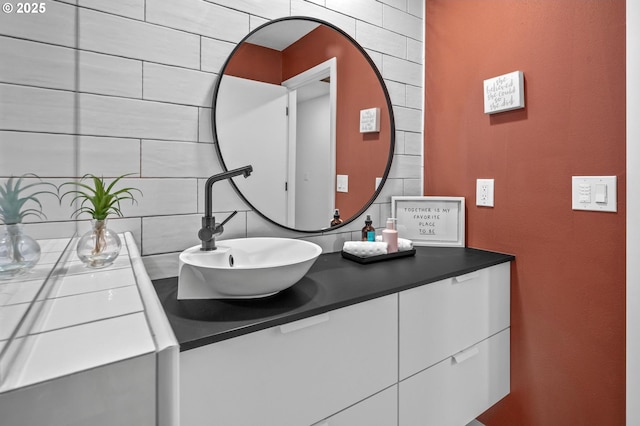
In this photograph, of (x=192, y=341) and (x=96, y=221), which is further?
(x=96, y=221)

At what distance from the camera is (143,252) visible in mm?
1181

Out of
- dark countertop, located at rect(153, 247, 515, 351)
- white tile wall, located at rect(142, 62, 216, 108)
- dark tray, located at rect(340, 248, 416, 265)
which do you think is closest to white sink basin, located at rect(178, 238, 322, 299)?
dark countertop, located at rect(153, 247, 515, 351)

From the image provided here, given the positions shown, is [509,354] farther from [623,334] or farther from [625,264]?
[625,264]

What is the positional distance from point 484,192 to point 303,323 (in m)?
1.16

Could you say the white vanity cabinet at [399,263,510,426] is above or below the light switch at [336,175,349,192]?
below

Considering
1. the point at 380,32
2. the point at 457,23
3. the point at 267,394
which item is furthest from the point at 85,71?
the point at 457,23

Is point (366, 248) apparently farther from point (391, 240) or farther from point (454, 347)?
point (454, 347)

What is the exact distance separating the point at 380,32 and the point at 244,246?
1309 millimetres

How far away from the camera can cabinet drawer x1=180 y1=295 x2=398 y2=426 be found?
0.77 meters

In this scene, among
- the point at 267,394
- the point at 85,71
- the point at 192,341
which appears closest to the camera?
the point at 192,341

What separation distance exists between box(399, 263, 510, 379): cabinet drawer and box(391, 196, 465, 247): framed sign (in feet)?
0.98

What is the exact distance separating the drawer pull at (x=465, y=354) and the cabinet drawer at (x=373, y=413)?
331 mm

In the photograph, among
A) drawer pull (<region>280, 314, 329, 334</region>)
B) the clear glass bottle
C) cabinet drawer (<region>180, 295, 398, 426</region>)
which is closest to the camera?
cabinet drawer (<region>180, 295, 398, 426</region>)

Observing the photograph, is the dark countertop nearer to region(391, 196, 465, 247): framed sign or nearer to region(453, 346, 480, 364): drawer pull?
region(391, 196, 465, 247): framed sign
